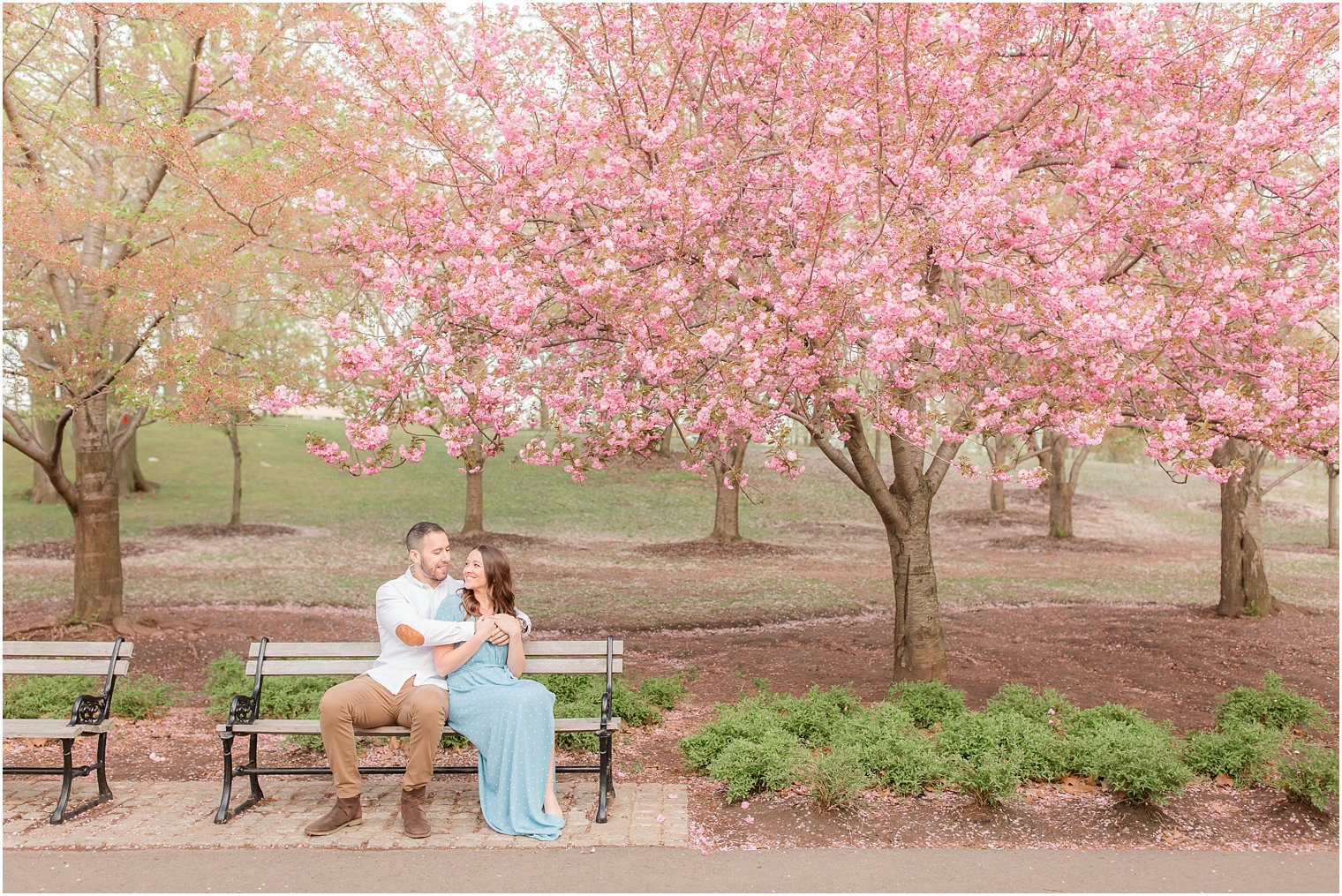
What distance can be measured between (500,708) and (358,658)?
111 centimetres

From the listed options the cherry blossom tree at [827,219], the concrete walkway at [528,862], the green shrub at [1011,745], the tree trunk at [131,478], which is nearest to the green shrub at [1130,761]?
the green shrub at [1011,745]

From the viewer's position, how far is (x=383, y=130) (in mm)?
7719

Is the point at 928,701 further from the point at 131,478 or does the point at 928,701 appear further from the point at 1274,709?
the point at 131,478

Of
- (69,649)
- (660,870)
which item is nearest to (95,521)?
(69,649)

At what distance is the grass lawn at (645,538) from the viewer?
16047 mm

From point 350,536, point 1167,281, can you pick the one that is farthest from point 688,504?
point 1167,281

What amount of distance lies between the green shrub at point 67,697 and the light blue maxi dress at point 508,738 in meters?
3.46

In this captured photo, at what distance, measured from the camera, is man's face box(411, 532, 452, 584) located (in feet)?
17.5

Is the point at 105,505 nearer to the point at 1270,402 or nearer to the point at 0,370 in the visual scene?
the point at 0,370

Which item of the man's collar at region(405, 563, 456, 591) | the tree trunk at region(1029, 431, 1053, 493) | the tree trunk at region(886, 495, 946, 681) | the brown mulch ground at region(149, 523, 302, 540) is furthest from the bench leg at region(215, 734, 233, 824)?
the brown mulch ground at region(149, 523, 302, 540)

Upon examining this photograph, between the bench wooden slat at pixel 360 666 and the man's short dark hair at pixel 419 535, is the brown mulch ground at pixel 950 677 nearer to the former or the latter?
the bench wooden slat at pixel 360 666

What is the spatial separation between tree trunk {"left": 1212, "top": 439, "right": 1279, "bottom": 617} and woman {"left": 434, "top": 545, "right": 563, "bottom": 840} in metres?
10.7

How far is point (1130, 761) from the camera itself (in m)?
5.08

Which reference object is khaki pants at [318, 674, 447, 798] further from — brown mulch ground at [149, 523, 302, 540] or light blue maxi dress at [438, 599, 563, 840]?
brown mulch ground at [149, 523, 302, 540]
